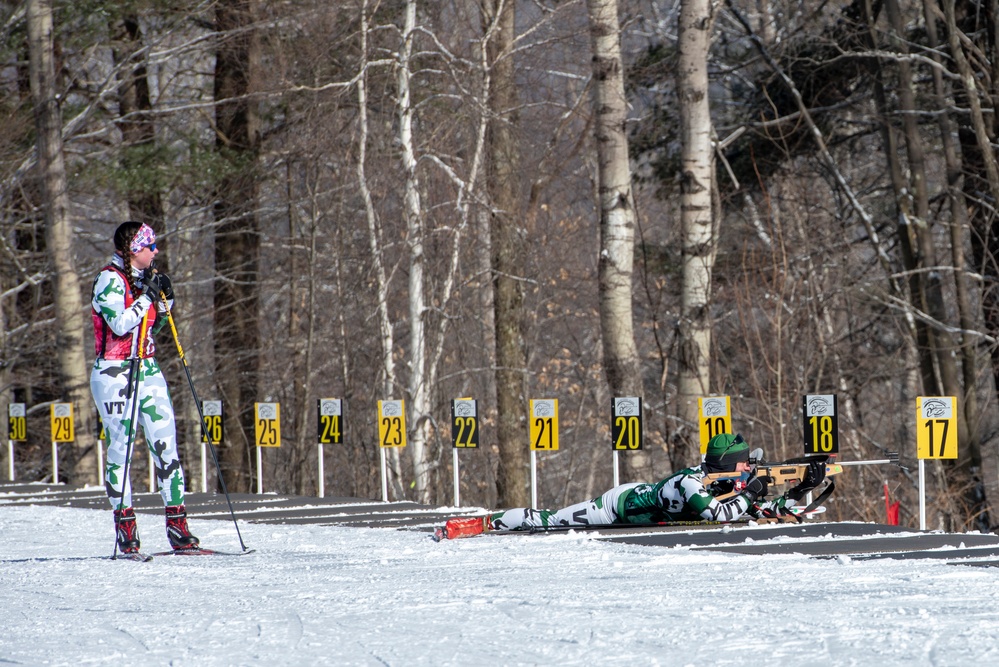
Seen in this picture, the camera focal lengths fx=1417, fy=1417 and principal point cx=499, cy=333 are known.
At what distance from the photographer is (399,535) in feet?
30.5

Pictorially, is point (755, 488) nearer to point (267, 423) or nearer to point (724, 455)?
point (724, 455)

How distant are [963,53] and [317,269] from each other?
491 inches

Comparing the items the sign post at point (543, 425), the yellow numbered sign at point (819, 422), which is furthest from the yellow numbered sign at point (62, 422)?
the yellow numbered sign at point (819, 422)

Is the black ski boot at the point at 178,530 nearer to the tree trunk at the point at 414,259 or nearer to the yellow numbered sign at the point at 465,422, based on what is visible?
the yellow numbered sign at the point at 465,422

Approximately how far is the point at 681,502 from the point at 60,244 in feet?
37.7

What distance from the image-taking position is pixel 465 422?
12.4m

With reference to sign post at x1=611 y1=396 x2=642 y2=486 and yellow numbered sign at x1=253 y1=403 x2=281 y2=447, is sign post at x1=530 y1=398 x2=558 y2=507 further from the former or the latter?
yellow numbered sign at x1=253 y1=403 x2=281 y2=447

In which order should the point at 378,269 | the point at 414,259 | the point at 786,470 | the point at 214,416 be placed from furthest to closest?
the point at 378,269
the point at 414,259
the point at 214,416
the point at 786,470

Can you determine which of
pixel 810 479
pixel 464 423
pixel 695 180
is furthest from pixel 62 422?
pixel 810 479

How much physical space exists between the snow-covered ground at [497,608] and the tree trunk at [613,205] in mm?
5409

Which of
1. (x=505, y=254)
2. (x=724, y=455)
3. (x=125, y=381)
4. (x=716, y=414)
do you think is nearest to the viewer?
(x=125, y=381)

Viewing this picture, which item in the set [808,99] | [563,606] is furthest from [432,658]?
[808,99]

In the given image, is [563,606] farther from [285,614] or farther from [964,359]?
[964,359]

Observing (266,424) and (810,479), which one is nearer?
(810,479)
